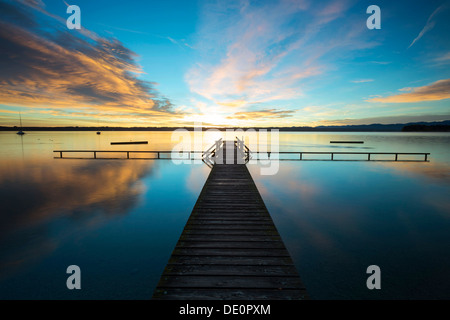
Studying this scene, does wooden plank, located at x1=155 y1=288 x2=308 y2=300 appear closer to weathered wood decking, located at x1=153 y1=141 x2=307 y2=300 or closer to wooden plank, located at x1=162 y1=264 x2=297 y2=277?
weathered wood decking, located at x1=153 y1=141 x2=307 y2=300

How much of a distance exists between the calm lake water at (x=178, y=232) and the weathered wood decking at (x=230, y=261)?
2.45 metres

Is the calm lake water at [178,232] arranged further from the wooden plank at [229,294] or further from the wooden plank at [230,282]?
the wooden plank at [229,294]

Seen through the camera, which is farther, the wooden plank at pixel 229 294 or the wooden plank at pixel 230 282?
the wooden plank at pixel 230 282

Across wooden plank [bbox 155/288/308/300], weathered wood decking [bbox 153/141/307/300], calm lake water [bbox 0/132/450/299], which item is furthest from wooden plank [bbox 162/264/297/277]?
calm lake water [bbox 0/132/450/299]

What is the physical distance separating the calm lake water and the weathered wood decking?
2.45 metres

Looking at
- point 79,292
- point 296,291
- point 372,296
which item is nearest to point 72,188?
point 79,292

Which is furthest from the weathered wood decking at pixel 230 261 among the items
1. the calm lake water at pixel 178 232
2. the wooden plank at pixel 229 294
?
the calm lake water at pixel 178 232

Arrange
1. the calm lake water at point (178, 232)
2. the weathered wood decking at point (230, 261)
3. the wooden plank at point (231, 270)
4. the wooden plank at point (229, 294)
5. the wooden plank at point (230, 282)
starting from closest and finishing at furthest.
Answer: the wooden plank at point (229, 294) < the weathered wood decking at point (230, 261) < the wooden plank at point (230, 282) < the wooden plank at point (231, 270) < the calm lake water at point (178, 232)

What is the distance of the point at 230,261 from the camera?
4672 millimetres

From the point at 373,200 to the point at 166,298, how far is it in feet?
55.9

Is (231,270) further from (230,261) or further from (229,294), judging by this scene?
(229,294)

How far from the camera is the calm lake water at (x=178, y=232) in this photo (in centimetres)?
658

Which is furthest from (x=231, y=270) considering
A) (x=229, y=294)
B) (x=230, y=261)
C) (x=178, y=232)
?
(x=178, y=232)
